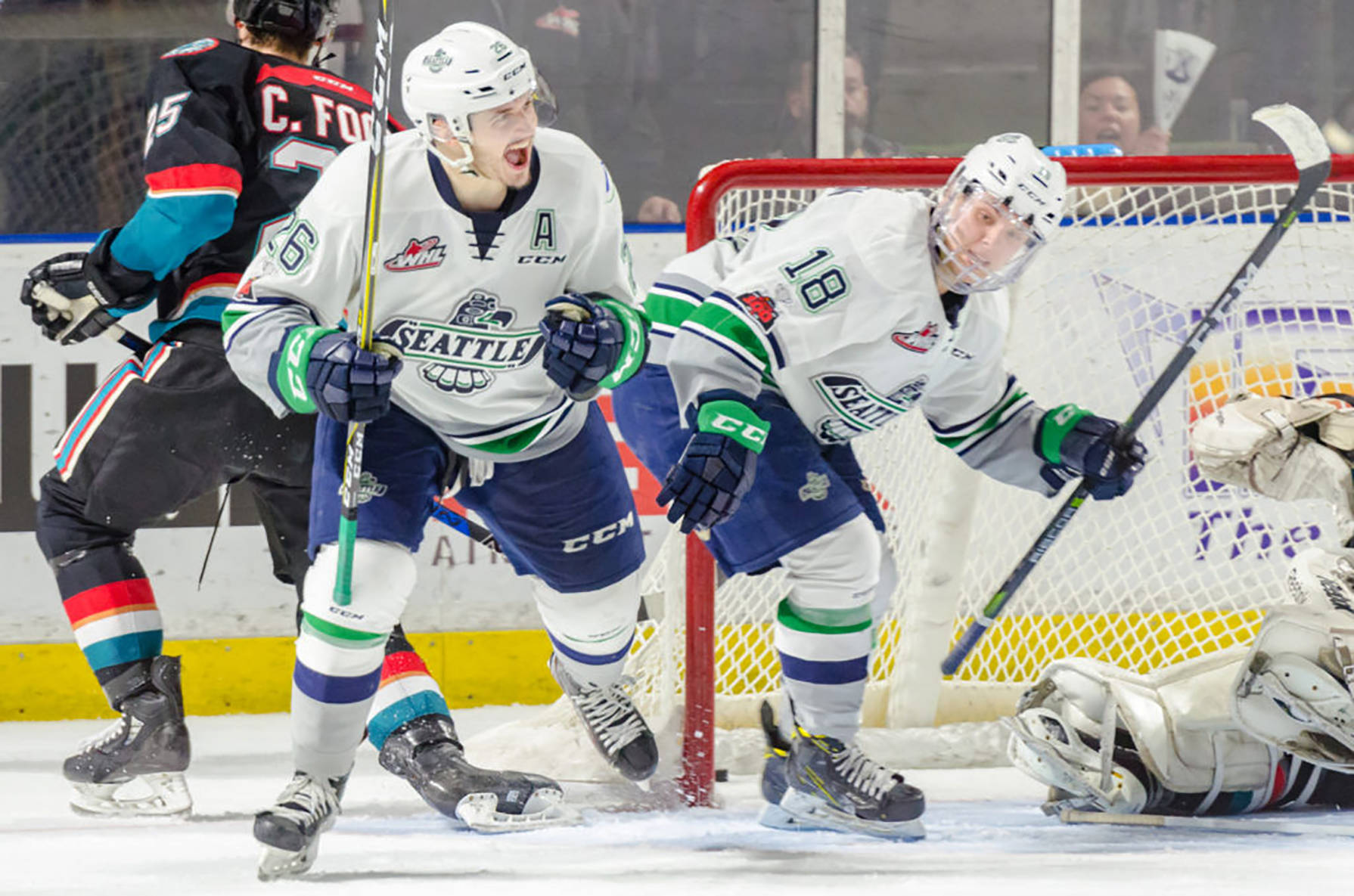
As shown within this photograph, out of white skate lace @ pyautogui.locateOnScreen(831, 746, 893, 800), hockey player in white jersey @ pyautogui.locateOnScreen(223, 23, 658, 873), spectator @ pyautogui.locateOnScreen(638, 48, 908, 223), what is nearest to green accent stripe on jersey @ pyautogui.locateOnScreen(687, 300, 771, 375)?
hockey player in white jersey @ pyautogui.locateOnScreen(223, 23, 658, 873)

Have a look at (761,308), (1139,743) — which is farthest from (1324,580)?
(761,308)

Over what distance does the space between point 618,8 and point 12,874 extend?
239 centimetres

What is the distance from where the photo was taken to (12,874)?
7.29ft

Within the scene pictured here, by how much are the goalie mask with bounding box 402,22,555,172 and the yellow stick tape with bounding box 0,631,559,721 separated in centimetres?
167

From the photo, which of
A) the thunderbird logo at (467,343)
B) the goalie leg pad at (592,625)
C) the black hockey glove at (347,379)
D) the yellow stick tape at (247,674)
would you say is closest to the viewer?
the black hockey glove at (347,379)

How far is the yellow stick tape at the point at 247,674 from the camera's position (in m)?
3.50

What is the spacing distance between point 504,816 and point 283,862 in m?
0.41

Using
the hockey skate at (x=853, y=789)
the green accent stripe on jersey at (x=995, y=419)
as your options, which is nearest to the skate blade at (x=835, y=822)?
the hockey skate at (x=853, y=789)

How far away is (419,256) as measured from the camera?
7.24ft

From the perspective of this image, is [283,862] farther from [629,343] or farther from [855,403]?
[855,403]

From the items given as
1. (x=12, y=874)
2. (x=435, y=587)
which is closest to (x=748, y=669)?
(x=435, y=587)

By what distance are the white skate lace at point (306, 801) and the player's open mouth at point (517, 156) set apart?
828mm

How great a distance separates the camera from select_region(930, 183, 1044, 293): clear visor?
227 centimetres

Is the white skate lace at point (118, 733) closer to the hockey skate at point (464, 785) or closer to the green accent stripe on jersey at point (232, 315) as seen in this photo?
the hockey skate at point (464, 785)
